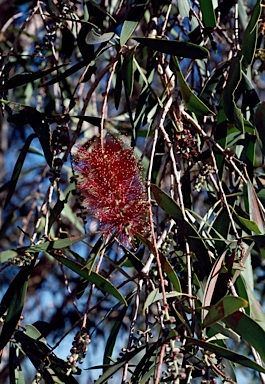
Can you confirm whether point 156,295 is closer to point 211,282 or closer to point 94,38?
point 211,282

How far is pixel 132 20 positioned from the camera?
0.93 m

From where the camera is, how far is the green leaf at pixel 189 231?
0.86 m

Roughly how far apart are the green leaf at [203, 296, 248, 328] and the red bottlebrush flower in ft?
0.57

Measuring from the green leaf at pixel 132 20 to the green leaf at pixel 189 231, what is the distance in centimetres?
20

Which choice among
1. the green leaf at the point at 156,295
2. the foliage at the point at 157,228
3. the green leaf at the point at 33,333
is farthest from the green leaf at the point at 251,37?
the green leaf at the point at 33,333

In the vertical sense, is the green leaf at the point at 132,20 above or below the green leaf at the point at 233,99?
above

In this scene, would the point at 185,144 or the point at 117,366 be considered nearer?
the point at 117,366

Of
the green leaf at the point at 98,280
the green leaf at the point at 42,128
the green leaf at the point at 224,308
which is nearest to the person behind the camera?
the green leaf at the point at 224,308

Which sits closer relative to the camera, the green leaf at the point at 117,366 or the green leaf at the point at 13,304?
the green leaf at the point at 117,366

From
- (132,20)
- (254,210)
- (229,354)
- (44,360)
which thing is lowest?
(229,354)

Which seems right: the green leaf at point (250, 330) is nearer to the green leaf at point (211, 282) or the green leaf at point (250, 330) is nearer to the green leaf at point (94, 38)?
the green leaf at point (211, 282)

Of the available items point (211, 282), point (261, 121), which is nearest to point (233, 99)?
point (261, 121)

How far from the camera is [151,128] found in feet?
3.59

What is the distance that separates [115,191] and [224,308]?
0.23 meters
